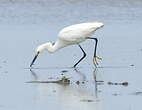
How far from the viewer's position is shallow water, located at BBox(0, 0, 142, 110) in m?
10.4

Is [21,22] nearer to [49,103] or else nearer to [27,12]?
[27,12]

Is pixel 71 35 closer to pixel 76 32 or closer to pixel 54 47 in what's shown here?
pixel 76 32

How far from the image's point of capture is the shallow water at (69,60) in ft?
34.0

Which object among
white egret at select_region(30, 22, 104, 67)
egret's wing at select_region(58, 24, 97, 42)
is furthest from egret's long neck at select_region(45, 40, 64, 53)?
egret's wing at select_region(58, 24, 97, 42)

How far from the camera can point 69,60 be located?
46.5 feet

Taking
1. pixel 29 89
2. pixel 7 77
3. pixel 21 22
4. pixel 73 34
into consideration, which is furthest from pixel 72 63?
pixel 21 22

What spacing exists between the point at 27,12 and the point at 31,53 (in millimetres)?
6818

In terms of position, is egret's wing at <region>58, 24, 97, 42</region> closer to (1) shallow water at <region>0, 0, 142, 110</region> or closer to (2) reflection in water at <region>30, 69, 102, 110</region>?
(1) shallow water at <region>0, 0, 142, 110</region>

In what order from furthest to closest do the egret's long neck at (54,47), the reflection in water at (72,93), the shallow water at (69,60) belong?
the egret's long neck at (54,47), the shallow water at (69,60), the reflection in water at (72,93)

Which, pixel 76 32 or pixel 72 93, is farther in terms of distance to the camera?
pixel 76 32

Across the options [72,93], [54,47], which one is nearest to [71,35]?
[54,47]

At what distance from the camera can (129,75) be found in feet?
40.2

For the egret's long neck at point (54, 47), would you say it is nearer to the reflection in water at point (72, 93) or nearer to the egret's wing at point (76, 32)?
the egret's wing at point (76, 32)

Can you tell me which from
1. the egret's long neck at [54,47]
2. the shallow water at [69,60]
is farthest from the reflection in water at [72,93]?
the egret's long neck at [54,47]
